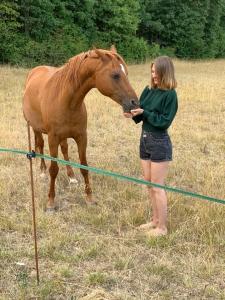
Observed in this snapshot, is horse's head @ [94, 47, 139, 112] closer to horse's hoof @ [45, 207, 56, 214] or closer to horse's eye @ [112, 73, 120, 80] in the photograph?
horse's eye @ [112, 73, 120, 80]

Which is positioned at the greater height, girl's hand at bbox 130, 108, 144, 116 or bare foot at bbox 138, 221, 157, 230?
girl's hand at bbox 130, 108, 144, 116

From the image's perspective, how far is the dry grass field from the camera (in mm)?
3766

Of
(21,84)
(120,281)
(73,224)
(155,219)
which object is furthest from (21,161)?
(21,84)

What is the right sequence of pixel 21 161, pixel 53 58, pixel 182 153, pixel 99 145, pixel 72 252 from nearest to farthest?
1. pixel 72 252
2. pixel 21 161
3. pixel 182 153
4. pixel 99 145
5. pixel 53 58

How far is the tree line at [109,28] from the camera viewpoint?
2603 centimetres

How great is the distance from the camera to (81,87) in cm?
510

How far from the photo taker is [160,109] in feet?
14.3

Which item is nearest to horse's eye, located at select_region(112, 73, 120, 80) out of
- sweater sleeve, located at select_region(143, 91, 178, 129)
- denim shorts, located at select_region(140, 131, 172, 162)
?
sweater sleeve, located at select_region(143, 91, 178, 129)

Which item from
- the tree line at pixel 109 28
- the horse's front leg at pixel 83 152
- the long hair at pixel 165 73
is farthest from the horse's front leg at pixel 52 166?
the tree line at pixel 109 28

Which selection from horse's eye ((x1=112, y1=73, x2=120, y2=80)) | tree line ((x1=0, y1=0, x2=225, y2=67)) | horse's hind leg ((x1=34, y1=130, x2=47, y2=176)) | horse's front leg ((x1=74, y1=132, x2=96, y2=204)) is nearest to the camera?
horse's eye ((x1=112, y1=73, x2=120, y2=80))

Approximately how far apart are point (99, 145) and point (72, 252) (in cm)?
407

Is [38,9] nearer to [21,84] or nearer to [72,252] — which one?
[21,84]

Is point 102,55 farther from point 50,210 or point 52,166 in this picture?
point 50,210

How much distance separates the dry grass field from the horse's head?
1325 mm
